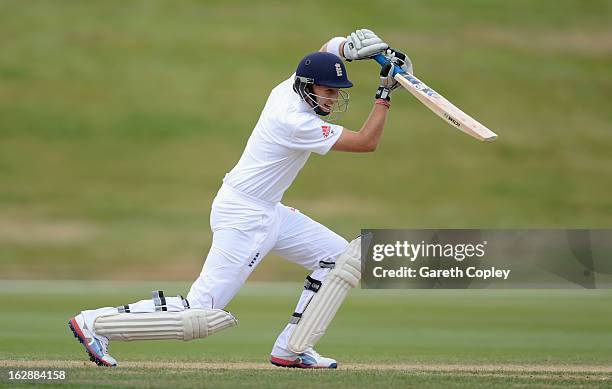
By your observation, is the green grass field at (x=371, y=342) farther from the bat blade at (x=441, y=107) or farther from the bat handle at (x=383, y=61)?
the bat handle at (x=383, y=61)

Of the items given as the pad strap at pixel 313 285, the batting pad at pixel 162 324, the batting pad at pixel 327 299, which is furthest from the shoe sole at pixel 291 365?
the batting pad at pixel 162 324

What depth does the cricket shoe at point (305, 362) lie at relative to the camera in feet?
17.9

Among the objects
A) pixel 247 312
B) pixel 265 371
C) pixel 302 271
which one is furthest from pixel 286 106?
pixel 302 271

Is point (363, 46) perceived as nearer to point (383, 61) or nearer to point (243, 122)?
point (383, 61)

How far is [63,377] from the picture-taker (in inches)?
192

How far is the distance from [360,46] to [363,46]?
0.01 meters

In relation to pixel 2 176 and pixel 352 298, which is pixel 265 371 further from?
pixel 2 176

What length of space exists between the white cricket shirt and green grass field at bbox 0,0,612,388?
4.33 meters

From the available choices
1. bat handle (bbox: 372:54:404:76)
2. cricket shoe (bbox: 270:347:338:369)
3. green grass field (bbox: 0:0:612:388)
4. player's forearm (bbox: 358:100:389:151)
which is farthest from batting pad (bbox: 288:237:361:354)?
green grass field (bbox: 0:0:612:388)

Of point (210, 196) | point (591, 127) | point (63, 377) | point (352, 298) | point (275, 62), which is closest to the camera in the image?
point (63, 377)

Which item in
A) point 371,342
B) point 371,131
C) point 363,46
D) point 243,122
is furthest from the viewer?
point 243,122

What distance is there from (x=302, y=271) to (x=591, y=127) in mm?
10830

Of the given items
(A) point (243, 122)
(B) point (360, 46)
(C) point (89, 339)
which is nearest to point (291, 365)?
(C) point (89, 339)

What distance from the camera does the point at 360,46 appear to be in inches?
207
